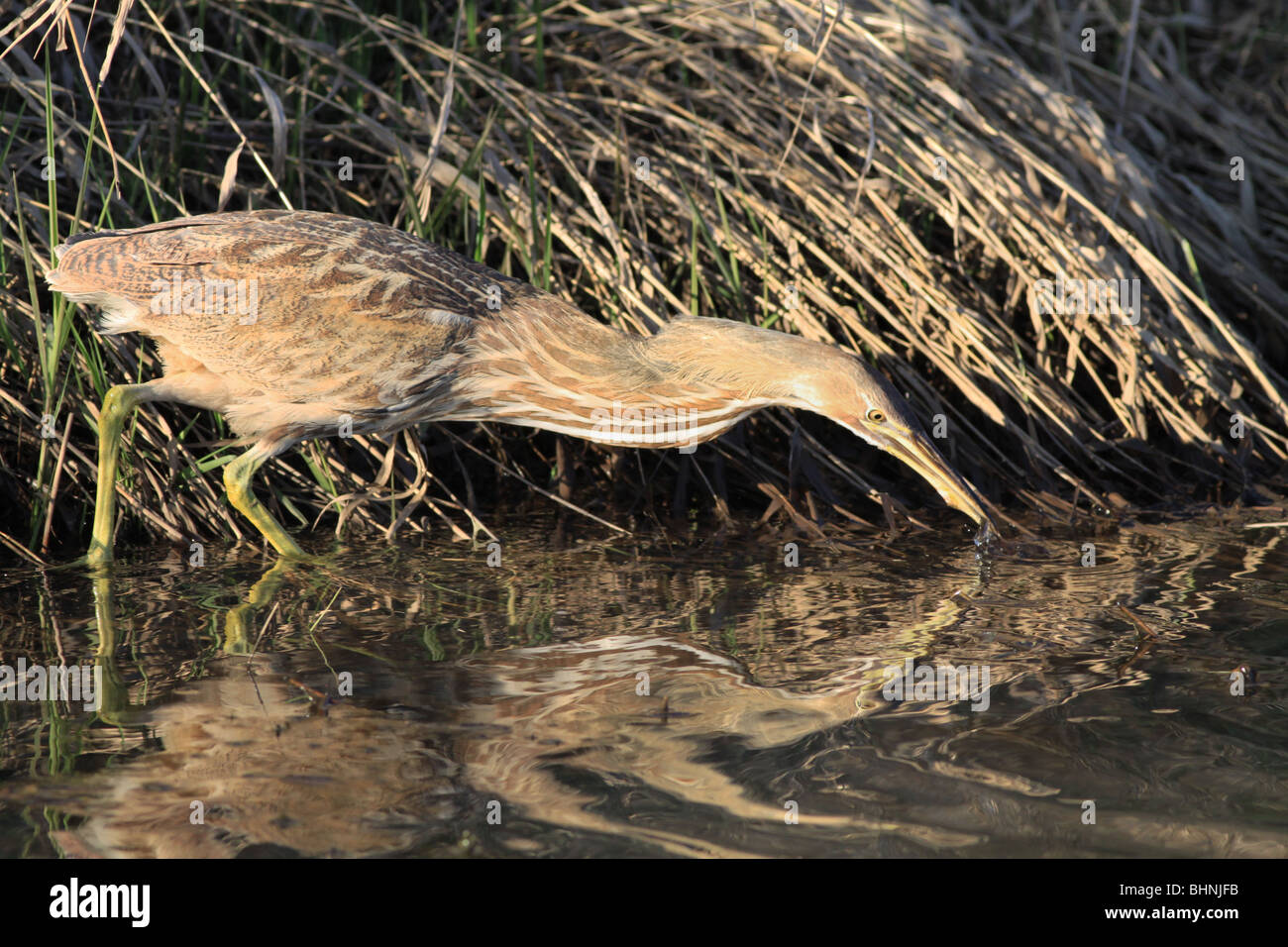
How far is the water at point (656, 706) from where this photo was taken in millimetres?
1946

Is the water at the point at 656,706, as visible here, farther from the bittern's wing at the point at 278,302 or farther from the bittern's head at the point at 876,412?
the bittern's wing at the point at 278,302

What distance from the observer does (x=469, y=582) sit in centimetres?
322

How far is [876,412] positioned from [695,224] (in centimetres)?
95

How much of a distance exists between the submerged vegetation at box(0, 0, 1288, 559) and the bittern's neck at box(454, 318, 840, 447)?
307mm

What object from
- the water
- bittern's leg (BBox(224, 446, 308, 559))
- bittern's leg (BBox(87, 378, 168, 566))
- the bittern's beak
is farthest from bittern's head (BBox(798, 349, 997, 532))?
bittern's leg (BBox(87, 378, 168, 566))

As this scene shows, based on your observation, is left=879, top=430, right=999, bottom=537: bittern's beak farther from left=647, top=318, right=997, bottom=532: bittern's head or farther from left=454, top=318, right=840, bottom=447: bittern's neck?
left=454, top=318, right=840, bottom=447: bittern's neck

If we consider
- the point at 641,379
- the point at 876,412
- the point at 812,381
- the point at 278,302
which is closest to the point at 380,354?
the point at 278,302

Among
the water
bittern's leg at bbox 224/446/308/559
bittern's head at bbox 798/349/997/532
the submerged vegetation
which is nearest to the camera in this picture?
the water

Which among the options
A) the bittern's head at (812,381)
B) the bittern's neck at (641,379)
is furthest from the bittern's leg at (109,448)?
the bittern's head at (812,381)

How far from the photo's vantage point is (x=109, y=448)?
329cm

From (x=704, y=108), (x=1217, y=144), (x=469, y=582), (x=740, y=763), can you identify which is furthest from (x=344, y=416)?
(x=1217, y=144)

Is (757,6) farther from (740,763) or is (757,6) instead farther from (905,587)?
(740,763)

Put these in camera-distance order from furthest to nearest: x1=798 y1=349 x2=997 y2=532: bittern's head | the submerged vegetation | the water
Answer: the submerged vegetation
x1=798 y1=349 x2=997 y2=532: bittern's head
the water

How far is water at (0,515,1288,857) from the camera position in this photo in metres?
1.95
